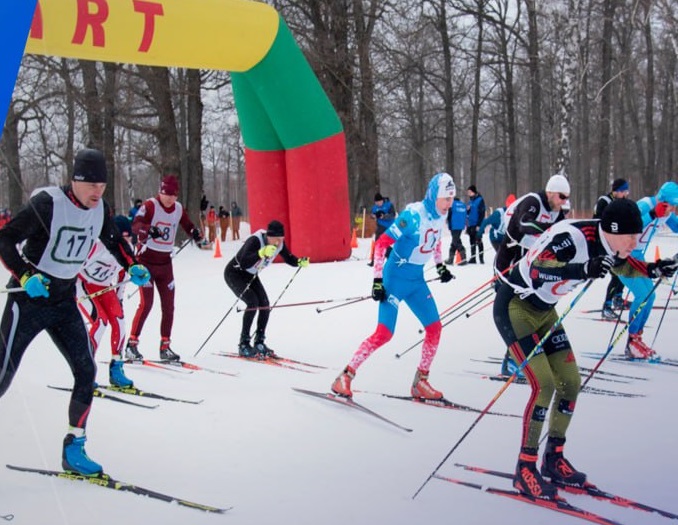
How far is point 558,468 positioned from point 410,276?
2327mm

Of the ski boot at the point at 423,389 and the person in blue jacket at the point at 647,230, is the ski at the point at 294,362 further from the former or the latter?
the person in blue jacket at the point at 647,230

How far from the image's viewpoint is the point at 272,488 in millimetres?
3756

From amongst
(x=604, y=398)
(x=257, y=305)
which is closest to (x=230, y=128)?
(x=257, y=305)

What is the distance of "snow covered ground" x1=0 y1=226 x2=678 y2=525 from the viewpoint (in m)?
3.45

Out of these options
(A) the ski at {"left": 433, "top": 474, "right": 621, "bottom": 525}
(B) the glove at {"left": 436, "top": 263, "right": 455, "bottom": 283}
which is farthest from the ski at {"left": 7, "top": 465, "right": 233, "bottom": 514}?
(B) the glove at {"left": 436, "top": 263, "right": 455, "bottom": 283}

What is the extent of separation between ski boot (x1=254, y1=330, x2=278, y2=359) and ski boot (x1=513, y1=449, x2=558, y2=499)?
13.4ft

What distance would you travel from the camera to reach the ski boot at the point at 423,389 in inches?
222

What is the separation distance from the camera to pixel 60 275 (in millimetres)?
3916

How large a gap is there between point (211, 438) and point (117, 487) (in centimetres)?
102

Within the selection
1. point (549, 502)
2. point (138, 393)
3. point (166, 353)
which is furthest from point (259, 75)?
point (549, 502)

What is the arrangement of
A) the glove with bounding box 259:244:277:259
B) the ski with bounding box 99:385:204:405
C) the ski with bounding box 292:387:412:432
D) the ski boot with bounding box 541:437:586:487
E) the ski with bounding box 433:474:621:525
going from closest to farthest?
the ski with bounding box 433:474:621:525 < the ski boot with bounding box 541:437:586:487 < the ski with bounding box 292:387:412:432 < the ski with bounding box 99:385:204:405 < the glove with bounding box 259:244:277:259

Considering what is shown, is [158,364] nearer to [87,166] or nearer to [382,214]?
[87,166]

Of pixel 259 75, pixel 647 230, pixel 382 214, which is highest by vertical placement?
pixel 259 75

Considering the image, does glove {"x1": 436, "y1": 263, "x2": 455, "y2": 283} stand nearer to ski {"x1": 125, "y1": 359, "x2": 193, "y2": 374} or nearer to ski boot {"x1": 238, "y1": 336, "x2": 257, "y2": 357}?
ski boot {"x1": 238, "y1": 336, "x2": 257, "y2": 357}
